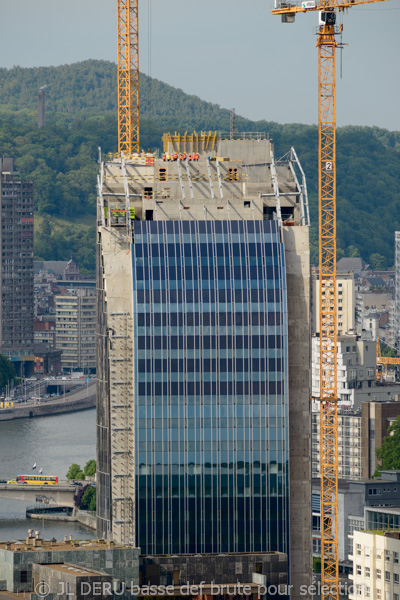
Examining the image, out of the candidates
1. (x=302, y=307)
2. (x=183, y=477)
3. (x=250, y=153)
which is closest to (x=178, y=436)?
(x=183, y=477)

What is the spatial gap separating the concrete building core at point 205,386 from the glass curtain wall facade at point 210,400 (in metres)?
0.07

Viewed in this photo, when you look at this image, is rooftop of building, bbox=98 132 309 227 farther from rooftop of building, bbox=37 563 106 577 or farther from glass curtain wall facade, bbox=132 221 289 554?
rooftop of building, bbox=37 563 106 577

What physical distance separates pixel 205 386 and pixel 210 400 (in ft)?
3.42

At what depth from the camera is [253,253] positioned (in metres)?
157

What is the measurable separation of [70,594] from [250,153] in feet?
198

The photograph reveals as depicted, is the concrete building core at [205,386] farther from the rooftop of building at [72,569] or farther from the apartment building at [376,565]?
the rooftop of building at [72,569]

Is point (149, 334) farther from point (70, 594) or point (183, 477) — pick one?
point (70, 594)

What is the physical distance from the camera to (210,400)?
154125mm

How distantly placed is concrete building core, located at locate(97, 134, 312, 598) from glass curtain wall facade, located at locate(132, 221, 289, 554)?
0.23 ft

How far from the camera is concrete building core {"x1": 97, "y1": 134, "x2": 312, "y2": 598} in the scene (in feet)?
502

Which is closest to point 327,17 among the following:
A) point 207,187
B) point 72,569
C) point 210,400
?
point 207,187

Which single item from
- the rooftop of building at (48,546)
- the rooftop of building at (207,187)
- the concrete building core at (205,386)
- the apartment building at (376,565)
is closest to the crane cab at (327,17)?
the rooftop of building at (207,187)

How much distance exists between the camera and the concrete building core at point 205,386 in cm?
15312

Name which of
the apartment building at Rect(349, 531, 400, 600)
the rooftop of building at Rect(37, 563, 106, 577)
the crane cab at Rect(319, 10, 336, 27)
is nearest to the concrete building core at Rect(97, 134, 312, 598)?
the apartment building at Rect(349, 531, 400, 600)
